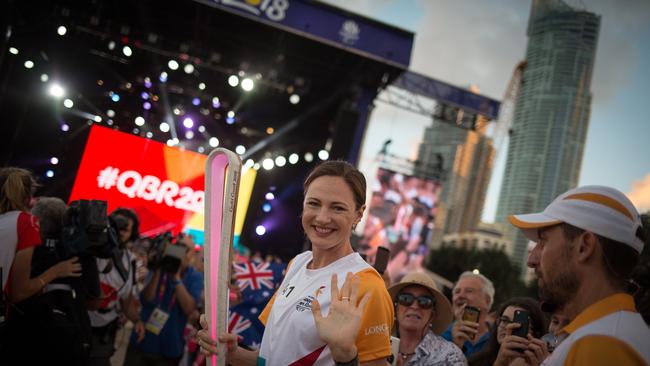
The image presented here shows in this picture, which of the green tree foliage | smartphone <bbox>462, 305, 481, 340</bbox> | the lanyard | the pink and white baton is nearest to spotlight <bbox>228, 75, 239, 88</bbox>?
the lanyard

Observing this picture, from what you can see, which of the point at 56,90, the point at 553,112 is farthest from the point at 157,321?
the point at 553,112

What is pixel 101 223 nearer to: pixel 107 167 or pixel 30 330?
pixel 30 330

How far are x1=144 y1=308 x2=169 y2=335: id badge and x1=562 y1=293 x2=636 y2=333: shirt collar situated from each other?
3.91 m

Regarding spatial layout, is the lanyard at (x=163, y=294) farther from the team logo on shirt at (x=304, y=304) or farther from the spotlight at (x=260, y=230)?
the spotlight at (x=260, y=230)

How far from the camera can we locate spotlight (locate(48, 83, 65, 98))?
Result: 10922 millimetres

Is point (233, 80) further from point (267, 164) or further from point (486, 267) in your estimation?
point (486, 267)

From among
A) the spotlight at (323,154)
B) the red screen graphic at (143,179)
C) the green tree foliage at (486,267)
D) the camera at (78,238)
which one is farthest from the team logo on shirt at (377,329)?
the green tree foliage at (486,267)

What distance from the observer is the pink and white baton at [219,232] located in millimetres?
1639

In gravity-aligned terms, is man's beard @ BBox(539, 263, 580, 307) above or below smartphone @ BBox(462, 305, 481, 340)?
above

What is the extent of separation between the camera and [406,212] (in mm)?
18062

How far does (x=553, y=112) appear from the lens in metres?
122

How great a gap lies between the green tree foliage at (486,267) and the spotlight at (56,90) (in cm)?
3047

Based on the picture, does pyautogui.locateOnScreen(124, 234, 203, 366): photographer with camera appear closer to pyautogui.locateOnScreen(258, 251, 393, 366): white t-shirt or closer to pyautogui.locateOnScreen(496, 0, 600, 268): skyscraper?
pyautogui.locateOnScreen(258, 251, 393, 366): white t-shirt

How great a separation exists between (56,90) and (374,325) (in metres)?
11.5
